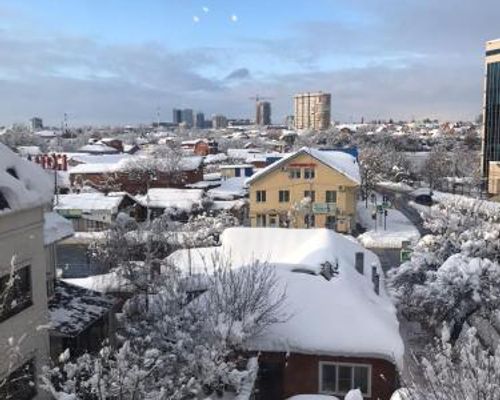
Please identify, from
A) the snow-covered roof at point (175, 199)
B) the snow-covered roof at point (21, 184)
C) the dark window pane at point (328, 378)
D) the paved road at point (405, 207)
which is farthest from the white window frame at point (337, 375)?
the snow-covered roof at point (175, 199)

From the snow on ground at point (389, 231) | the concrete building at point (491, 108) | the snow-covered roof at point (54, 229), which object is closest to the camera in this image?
the snow-covered roof at point (54, 229)

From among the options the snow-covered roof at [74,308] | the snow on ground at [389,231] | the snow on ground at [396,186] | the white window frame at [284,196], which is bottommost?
the snow on ground at [389,231]

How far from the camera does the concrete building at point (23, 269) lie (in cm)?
1281

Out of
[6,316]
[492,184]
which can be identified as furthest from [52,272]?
[492,184]

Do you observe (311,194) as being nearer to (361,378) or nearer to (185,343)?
(361,378)

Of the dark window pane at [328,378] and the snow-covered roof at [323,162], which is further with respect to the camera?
the snow-covered roof at [323,162]

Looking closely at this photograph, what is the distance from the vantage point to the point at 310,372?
1717 centimetres

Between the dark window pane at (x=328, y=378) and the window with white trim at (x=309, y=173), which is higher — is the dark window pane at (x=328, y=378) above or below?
below

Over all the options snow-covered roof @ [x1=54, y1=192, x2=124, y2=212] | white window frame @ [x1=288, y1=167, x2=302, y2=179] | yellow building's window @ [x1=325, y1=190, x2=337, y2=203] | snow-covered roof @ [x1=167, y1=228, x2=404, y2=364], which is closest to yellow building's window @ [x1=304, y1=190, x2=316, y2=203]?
yellow building's window @ [x1=325, y1=190, x2=337, y2=203]

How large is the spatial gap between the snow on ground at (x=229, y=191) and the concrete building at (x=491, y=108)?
104ft

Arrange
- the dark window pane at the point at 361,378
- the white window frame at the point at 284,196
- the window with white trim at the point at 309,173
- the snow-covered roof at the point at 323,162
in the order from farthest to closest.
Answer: the white window frame at the point at 284,196
the window with white trim at the point at 309,173
the snow-covered roof at the point at 323,162
the dark window pane at the point at 361,378

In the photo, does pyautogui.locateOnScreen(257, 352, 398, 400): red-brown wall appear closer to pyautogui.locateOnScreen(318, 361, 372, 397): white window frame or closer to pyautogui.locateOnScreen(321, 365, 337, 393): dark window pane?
pyautogui.locateOnScreen(318, 361, 372, 397): white window frame

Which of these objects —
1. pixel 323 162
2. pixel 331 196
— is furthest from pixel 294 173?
pixel 331 196

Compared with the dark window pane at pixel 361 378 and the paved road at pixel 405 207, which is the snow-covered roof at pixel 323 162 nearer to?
the paved road at pixel 405 207
